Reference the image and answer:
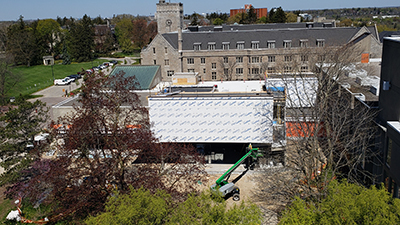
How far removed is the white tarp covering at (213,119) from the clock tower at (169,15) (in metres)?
46.1

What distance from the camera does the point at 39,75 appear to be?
8212 centimetres

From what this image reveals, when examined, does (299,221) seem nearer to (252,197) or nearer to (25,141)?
(252,197)

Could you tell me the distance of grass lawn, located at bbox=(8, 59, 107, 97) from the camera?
2676 inches

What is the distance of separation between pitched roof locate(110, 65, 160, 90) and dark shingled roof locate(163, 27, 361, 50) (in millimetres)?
8188

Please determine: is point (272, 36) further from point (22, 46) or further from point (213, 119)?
point (22, 46)

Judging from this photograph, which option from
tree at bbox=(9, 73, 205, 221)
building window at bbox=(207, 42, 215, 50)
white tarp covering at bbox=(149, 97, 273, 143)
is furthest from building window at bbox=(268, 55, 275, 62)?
tree at bbox=(9, 73, 205, 221)

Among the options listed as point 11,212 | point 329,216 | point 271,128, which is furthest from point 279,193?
point 11,212

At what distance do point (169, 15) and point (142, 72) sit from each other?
22.3 m

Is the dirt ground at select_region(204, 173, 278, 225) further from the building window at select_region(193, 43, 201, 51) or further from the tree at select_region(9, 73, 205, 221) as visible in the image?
the building window at select_region(193, 43, 201, 51)

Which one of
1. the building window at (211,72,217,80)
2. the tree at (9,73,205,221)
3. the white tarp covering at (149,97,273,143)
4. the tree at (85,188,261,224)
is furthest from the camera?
the building window at (211,72,217,80)

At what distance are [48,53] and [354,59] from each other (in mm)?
94189

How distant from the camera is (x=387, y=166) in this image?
20.9 m

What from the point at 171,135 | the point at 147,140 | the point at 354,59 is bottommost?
the point at 171,135

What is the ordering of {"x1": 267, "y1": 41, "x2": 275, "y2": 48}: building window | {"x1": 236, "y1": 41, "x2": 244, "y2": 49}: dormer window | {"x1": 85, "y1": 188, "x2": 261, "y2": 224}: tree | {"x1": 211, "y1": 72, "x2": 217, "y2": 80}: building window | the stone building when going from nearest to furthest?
{"x1": 85, "y1": 188, "x2": 261, "y2": 224}: tree → the stone building → {"x1": 267, "y1": 41, "x2": 275, "y2": 48}: building window → {"x1": 236, "y1": 41, "x2": 244, "y2": 49}: dormer window → {"x1": 211, "y1": 72, "x2": 217, "y2": 80}: building window
